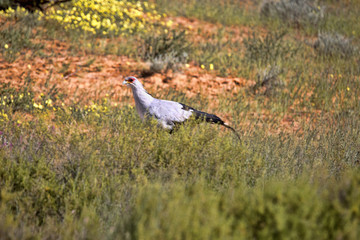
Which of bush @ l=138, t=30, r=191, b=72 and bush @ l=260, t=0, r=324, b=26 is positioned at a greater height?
bush @ l=260, t=0, r=324, b=26

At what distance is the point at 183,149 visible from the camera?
12.1 feet

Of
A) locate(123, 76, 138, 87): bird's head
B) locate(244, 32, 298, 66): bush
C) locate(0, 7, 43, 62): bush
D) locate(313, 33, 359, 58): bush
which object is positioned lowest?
locate(0, 7, 43, 62): bush

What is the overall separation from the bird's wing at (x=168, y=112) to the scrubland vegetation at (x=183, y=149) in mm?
190

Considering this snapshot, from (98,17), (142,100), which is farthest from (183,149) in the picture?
(98,17)

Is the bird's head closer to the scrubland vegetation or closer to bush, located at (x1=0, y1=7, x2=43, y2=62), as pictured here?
the scrubland vegetation

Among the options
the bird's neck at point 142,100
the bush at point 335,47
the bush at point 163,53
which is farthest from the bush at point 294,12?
the bird's neck at point 142,100

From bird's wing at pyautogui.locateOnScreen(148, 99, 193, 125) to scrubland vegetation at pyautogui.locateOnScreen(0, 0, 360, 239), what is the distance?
0.62 ft

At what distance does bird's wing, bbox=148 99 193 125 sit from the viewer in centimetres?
420

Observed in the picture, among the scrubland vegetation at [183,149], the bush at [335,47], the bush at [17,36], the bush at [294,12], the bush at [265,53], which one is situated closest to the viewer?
the scrubland vegetation at [183,149]

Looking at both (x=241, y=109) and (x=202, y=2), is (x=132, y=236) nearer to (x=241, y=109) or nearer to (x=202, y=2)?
(x=241, y=109)

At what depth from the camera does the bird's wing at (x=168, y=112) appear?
420 cm

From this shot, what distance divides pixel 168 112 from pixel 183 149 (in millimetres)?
673

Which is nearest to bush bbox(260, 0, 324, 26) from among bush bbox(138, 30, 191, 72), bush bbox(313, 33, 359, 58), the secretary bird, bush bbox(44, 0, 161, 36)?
bush bbox(313, 33, 359, 58)

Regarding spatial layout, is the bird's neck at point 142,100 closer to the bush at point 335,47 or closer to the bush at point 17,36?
the bush at point 17,36
